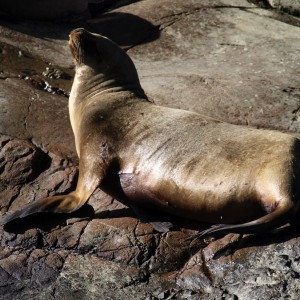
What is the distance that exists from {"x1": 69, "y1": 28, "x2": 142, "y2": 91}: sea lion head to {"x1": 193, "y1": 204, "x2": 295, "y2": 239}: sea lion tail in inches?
74.8

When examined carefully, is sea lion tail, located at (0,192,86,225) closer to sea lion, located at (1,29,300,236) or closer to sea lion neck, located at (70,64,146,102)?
sea lion, located at (1,29,300,236)

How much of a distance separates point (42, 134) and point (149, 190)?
1262 millimetres

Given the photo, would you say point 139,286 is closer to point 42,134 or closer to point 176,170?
point 176,170

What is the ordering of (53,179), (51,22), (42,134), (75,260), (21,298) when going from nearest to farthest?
(21,298)
(75,260)
(53,179)
(42,134)
(51,22)

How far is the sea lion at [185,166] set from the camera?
454cm

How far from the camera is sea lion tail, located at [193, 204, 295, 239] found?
4.36 metres

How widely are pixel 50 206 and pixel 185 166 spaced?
87 centimetres

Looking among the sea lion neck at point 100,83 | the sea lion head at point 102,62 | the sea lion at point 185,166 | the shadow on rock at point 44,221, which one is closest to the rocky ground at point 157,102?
the shadow on rock at point 44,221

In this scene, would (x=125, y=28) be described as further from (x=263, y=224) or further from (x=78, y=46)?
(x=263, y=224)

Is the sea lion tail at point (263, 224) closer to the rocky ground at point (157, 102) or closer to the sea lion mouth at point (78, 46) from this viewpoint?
the rocky ground at point (157, 102)

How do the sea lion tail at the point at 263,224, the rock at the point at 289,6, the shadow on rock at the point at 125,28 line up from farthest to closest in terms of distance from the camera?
the rock at the point at 289,6, the shadow on rock at the point at 125,28, the sea lion tail at the point at 263,224

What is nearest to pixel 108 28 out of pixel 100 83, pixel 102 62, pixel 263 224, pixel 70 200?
pixel 102 62

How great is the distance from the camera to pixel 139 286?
14.6ft

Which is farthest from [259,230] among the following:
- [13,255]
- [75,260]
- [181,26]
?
[181,26]
